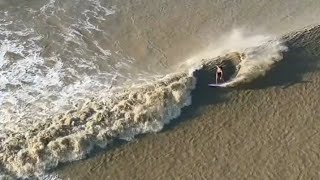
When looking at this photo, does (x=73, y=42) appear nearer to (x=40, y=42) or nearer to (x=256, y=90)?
(x=40, y=42)

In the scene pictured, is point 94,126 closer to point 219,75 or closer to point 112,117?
point 112,117

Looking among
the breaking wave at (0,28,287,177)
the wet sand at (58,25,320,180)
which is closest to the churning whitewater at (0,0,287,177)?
the breaking wave at (0,28,287,177)

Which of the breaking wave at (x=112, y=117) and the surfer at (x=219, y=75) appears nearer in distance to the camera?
the breaking wave at (x=112, y=117)

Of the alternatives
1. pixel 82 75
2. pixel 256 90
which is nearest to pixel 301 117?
pixel 256 90

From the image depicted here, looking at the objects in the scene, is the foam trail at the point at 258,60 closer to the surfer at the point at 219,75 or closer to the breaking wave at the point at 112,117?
the breaking wave at the point at 112,117

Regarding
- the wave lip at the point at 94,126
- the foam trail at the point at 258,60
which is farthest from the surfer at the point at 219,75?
the wave lip at the point at 94,126

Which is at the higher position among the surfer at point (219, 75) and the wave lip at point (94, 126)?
the surfer at point (219, 75)
